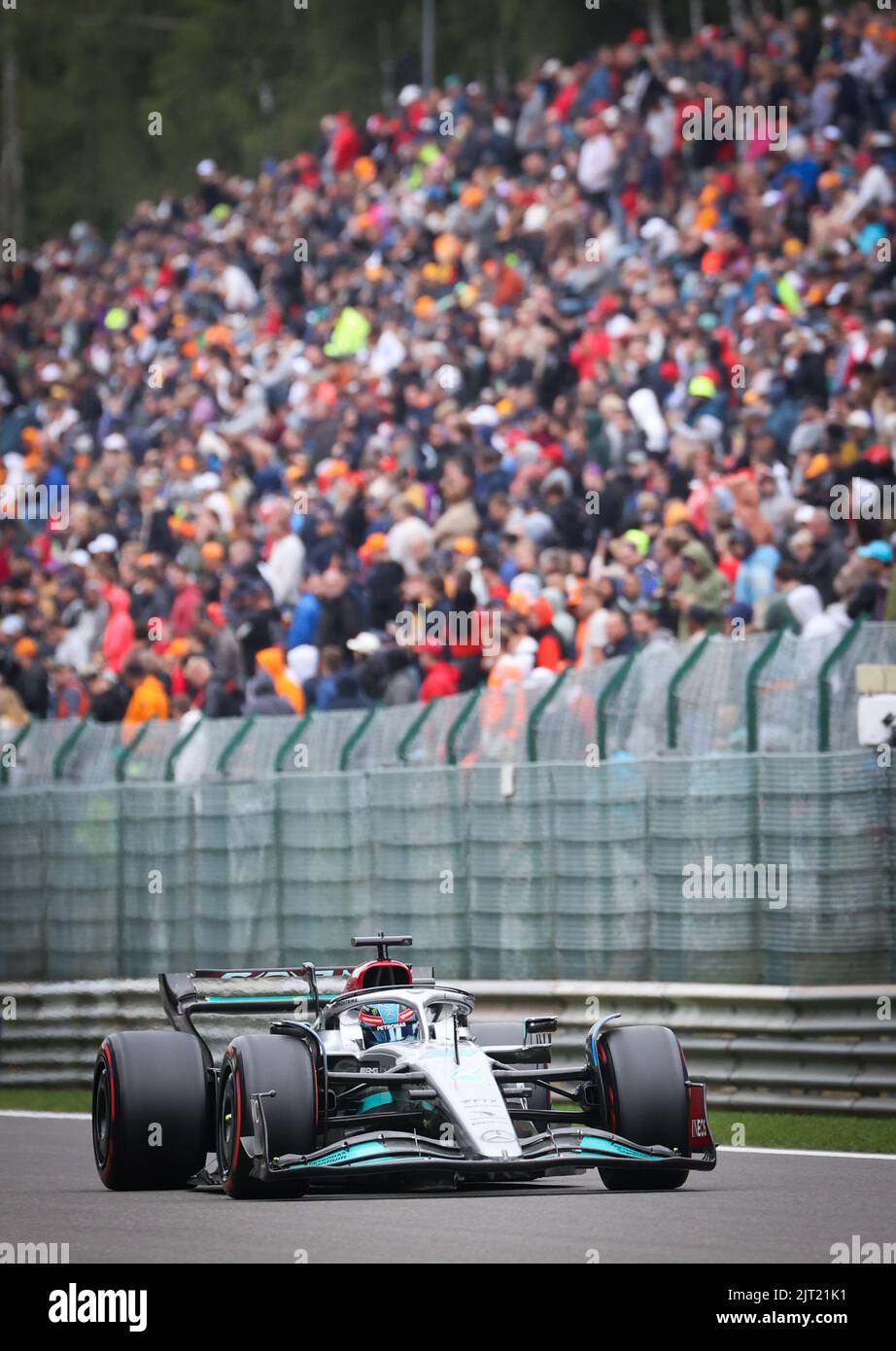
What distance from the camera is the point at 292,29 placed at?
4441 cm

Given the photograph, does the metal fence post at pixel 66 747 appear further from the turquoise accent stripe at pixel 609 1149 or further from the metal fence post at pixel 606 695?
the turquoise accent stripe at pixel 609 1149

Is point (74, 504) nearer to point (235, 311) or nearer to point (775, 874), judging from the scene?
point (235, 311)

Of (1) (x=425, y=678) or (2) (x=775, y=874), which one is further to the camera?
(1) (x=425, y=678)

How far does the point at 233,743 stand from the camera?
17.6 meters

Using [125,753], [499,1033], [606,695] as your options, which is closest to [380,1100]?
[499,1033]

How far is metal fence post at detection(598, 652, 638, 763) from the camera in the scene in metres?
14.7

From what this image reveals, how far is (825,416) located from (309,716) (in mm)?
4406

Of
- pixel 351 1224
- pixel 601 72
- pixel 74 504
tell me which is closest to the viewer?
pixel 351 1224

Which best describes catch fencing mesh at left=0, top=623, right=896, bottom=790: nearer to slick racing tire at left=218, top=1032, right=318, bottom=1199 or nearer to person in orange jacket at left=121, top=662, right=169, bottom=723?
person in orange jacket at left=121, top=662, right=169, bottom=723

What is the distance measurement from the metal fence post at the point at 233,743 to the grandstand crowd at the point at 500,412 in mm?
1068

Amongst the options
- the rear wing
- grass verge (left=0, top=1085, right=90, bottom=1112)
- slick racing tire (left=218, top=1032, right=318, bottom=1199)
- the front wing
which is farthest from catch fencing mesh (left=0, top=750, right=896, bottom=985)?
slick racing tire (left=218, top=1032, right=318, bottom=1199)
